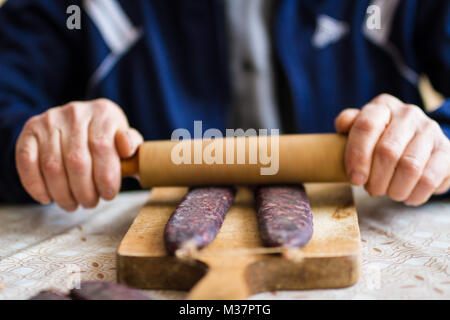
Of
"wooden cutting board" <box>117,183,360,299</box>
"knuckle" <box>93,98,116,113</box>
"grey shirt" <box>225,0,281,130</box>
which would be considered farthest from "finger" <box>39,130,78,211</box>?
"grey shirt" <box>225,0,281,130</box>

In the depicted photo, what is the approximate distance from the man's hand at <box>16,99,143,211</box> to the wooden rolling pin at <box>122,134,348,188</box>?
0.18 ft

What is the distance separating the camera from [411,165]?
0.79 m

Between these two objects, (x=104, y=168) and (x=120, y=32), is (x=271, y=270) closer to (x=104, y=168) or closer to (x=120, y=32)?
(x=104, y=168)

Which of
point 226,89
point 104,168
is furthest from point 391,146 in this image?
point 226,89

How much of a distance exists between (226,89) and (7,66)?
0.70 m

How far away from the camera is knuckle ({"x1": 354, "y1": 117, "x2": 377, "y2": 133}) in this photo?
0.81m

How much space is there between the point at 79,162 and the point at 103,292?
343mm

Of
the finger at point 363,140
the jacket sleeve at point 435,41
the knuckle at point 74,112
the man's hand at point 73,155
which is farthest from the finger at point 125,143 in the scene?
the jacket sleeve at point 435,41

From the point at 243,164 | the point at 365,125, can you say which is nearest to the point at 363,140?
the point at 365,125

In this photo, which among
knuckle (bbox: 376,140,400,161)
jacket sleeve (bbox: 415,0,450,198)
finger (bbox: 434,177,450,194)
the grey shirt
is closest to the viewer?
knuckle (bbox: 376,140,400,161)

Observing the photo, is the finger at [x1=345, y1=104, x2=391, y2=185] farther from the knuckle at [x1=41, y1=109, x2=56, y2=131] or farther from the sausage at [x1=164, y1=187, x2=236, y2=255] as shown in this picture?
the knuckle at [x1=41, y1=109, x2=56, y2=131]

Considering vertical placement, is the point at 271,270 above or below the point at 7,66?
below

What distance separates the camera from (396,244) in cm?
78

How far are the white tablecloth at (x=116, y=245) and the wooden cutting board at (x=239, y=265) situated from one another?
2cm
